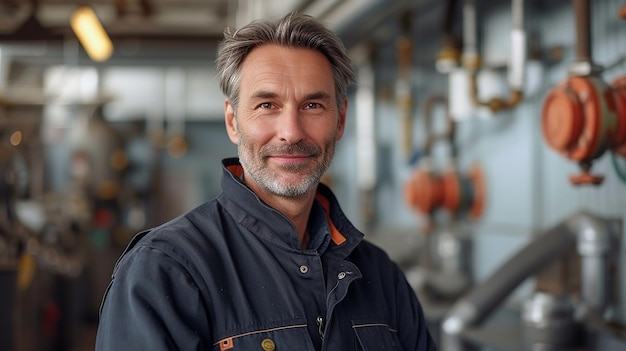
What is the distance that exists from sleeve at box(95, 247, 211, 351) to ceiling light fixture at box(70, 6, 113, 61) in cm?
252

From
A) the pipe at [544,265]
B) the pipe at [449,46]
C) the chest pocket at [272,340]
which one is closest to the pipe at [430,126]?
the pipe at [449,46]

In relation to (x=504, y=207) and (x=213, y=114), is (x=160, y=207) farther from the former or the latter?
(x=504, y=207)

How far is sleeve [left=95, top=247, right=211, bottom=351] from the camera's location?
893 mm

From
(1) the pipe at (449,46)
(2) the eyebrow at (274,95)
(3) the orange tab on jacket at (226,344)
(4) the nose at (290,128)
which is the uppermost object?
(1) the pipe at (449,46)

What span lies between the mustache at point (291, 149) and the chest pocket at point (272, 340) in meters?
0.21

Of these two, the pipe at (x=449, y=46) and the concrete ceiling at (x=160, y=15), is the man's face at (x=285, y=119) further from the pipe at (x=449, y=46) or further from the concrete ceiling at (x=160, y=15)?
the pipe at (x=449, y=46)

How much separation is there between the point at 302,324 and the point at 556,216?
64.0 inches

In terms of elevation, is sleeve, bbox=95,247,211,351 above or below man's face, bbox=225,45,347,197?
below

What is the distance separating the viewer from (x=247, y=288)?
99cm

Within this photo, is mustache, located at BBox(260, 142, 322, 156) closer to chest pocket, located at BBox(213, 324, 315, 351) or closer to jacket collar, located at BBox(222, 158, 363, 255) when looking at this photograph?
jacket collar, located at BBox(222, 158, 363, 255)

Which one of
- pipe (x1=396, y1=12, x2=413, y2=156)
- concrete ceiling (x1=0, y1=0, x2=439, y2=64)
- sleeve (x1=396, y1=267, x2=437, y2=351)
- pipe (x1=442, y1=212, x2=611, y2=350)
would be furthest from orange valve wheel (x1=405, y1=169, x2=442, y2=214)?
sleeve (x1=396, y1=267, x2=437, y2=351)

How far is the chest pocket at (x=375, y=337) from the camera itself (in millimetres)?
1049

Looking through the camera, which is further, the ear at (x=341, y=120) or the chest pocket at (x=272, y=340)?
the ear at (x=341, y=120)

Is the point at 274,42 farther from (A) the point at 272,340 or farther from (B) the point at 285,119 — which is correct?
(A) the point at 272,340
